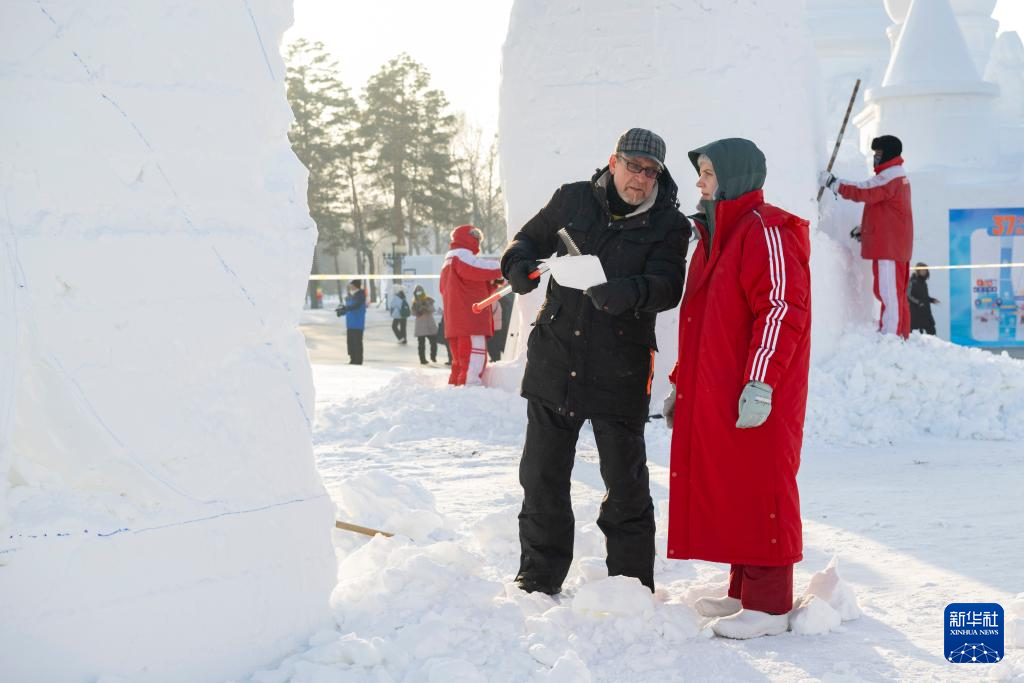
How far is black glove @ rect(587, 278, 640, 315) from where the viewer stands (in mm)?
3289

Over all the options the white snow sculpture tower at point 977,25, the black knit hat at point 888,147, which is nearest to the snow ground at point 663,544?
the black knit hat at point 888,147

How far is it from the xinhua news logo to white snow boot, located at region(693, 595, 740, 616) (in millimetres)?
628

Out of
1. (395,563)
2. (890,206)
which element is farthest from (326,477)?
(890,206)

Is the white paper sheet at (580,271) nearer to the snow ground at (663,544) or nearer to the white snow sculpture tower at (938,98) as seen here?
the snow ground at (663,544)

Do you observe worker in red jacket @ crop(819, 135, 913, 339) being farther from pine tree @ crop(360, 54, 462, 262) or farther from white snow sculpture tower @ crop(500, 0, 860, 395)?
pine tree @ crop(360, 54, 462, 262)

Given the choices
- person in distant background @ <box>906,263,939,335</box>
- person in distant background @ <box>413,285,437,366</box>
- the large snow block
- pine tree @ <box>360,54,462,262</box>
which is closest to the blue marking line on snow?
the large snow block

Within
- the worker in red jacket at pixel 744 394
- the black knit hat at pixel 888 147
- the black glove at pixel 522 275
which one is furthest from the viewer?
the black knit hat at pixel 888 147

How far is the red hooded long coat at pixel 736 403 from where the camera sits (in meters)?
3.20

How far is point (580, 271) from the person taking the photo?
10.9 ft

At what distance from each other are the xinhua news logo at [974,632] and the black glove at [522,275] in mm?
1653

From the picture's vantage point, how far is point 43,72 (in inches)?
98.0

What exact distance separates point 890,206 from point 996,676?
5.71m

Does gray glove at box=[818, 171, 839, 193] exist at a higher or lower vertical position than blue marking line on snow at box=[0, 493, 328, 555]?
higher

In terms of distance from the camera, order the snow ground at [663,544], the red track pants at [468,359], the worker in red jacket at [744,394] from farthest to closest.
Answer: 1. the red track pants at [468,359]
2. the worker in red jacket at [744,394]
3. the snow ground at [663,544]
